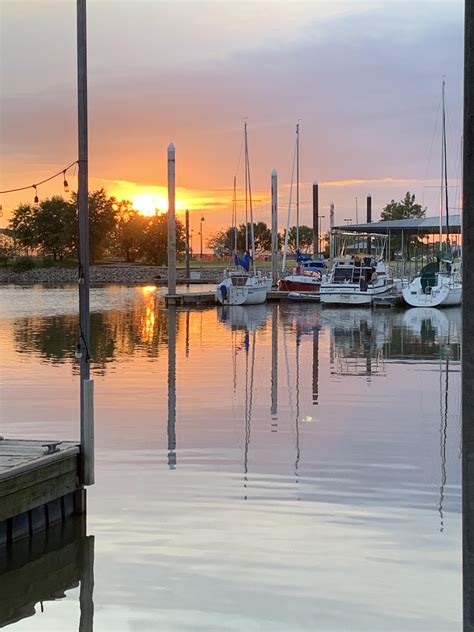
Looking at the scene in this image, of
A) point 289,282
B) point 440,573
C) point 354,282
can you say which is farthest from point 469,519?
point 289,282

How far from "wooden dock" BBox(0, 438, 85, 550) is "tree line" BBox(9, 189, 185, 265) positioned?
136m

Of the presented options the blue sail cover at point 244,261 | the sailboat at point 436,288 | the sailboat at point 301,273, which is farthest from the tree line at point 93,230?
the sailboat at point 436,288

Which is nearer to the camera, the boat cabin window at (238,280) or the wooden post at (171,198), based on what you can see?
the wooden post at (171,198)

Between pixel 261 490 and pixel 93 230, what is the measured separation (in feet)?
445

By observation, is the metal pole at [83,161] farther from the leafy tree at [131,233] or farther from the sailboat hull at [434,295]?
the leafy tree at [131,233]

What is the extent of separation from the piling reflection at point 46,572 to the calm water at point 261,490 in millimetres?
48

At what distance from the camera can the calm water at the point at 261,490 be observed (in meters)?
7.87

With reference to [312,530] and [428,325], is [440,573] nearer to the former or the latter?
[312,530]

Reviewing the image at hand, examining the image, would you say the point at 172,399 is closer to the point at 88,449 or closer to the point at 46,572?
the point at 88,449

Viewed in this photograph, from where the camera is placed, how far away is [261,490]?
11359mm

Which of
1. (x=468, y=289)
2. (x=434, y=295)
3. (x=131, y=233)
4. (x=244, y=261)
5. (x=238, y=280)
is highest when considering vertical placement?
(x=131, y=233)

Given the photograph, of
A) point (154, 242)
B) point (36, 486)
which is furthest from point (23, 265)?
point (36, 486)

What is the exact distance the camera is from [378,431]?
15250mm

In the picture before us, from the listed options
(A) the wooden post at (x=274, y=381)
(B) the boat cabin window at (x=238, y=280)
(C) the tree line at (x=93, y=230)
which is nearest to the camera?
(A) the wooden post at (x=274, y=381)
